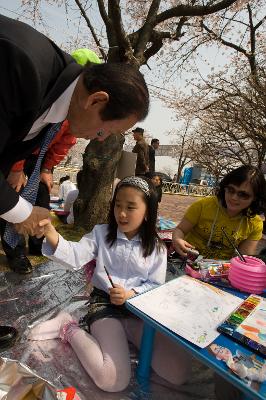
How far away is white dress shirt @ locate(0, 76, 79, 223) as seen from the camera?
1.37 metres

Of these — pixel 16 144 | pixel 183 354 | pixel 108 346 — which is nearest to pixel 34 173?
pixel 16 144

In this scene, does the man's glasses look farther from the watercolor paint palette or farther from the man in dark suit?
the man in dark suit

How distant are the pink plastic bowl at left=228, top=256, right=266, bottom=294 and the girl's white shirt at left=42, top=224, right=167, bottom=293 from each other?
447 millimetres

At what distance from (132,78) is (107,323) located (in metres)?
1.31

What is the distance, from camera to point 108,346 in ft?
5.73

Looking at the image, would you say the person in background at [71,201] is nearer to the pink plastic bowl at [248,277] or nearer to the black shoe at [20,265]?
the black shoe at [20,265]

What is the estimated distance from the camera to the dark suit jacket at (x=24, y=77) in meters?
1.07

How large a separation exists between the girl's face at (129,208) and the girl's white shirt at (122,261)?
3.6 inches

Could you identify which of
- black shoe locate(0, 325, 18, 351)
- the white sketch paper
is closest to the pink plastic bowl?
the white sketch paper

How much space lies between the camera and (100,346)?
177cm

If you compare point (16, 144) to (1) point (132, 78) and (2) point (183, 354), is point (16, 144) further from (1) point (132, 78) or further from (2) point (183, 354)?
(2) point (183, 354)

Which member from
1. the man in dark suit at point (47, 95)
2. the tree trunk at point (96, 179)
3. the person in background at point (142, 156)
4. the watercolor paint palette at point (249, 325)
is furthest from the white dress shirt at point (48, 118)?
the person in background at point (142, 156)

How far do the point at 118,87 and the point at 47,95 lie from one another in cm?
29

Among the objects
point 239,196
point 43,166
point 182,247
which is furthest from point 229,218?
point 43,166
